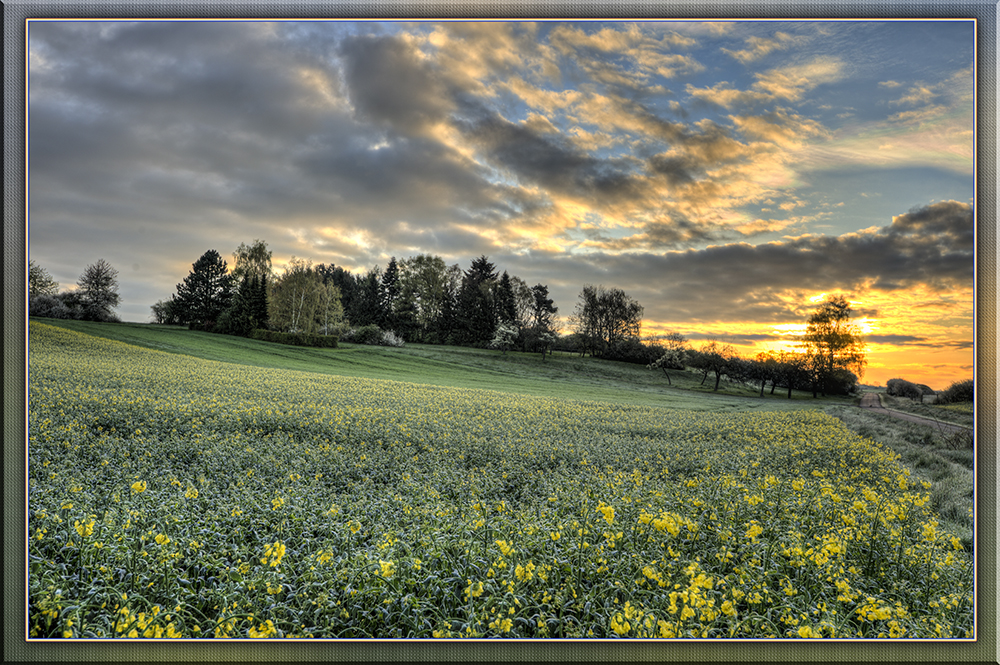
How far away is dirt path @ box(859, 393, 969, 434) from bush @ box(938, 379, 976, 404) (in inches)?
7.1

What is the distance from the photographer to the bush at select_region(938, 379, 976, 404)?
337cm

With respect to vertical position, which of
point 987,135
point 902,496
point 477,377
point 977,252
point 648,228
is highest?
point 987,135

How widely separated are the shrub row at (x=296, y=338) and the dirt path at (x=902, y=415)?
5358 mm

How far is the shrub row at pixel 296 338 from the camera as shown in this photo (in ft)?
16.2

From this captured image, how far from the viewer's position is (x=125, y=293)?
13.2ft

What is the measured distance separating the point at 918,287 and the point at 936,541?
1887 millimetres

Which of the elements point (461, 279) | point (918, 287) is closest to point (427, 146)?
point (461, 279)

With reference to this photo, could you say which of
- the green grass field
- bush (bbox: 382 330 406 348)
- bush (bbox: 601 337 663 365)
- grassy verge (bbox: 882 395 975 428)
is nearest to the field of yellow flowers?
the green grass field

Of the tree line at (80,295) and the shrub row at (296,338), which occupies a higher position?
the tree line at (80,295)

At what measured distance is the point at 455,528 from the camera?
296 cm

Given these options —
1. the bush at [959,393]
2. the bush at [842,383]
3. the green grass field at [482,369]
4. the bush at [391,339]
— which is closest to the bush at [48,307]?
the green grass field at [482,369]

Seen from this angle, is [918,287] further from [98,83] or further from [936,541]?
[98,83]

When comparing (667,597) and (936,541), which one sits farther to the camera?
(936,541)

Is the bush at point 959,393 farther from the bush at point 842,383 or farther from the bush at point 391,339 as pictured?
the bush at point 391,339
